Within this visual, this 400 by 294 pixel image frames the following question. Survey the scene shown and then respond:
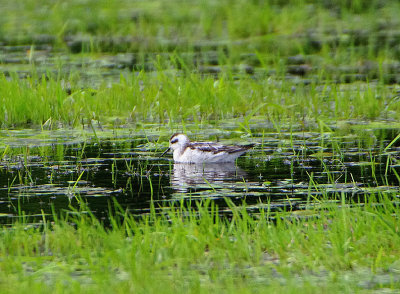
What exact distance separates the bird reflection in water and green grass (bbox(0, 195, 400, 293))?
7.38ft

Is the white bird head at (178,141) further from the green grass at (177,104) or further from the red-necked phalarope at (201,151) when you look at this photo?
the green grass at (177,104)

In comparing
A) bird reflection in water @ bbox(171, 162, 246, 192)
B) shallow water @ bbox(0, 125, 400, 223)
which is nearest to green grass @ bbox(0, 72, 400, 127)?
shallow water @ bbox(0, 125, 400, 223)

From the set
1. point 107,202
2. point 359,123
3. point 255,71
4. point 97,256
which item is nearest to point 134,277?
point 97,256

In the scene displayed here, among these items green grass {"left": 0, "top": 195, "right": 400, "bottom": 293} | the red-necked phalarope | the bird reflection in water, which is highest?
the red-necked phalarope

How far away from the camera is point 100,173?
31.7ft

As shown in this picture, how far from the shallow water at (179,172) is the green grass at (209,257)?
0.77 meters

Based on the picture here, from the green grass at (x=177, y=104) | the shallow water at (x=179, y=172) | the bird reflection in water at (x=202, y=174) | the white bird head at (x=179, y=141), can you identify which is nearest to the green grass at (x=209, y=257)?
the shallow water at (x=179, y=172)

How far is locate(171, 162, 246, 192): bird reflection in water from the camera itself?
9.24m

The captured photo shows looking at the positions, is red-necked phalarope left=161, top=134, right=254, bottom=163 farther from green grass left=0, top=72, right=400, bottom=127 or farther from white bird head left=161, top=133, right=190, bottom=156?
green grass left=0, top=72, right=400, bottom=127

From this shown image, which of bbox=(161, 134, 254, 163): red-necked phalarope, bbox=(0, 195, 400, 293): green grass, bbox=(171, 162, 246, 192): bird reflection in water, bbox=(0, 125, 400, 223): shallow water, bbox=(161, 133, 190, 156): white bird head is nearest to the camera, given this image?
bbox=(0, 195, 400, 293): green grass

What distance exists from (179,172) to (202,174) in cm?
32

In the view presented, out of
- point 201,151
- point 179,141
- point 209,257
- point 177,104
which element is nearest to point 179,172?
point 201,151

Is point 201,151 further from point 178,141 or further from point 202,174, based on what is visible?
point 202,174

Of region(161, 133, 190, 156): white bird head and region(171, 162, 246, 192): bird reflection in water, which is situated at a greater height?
region(161, 133, 190, 156): white bird head
